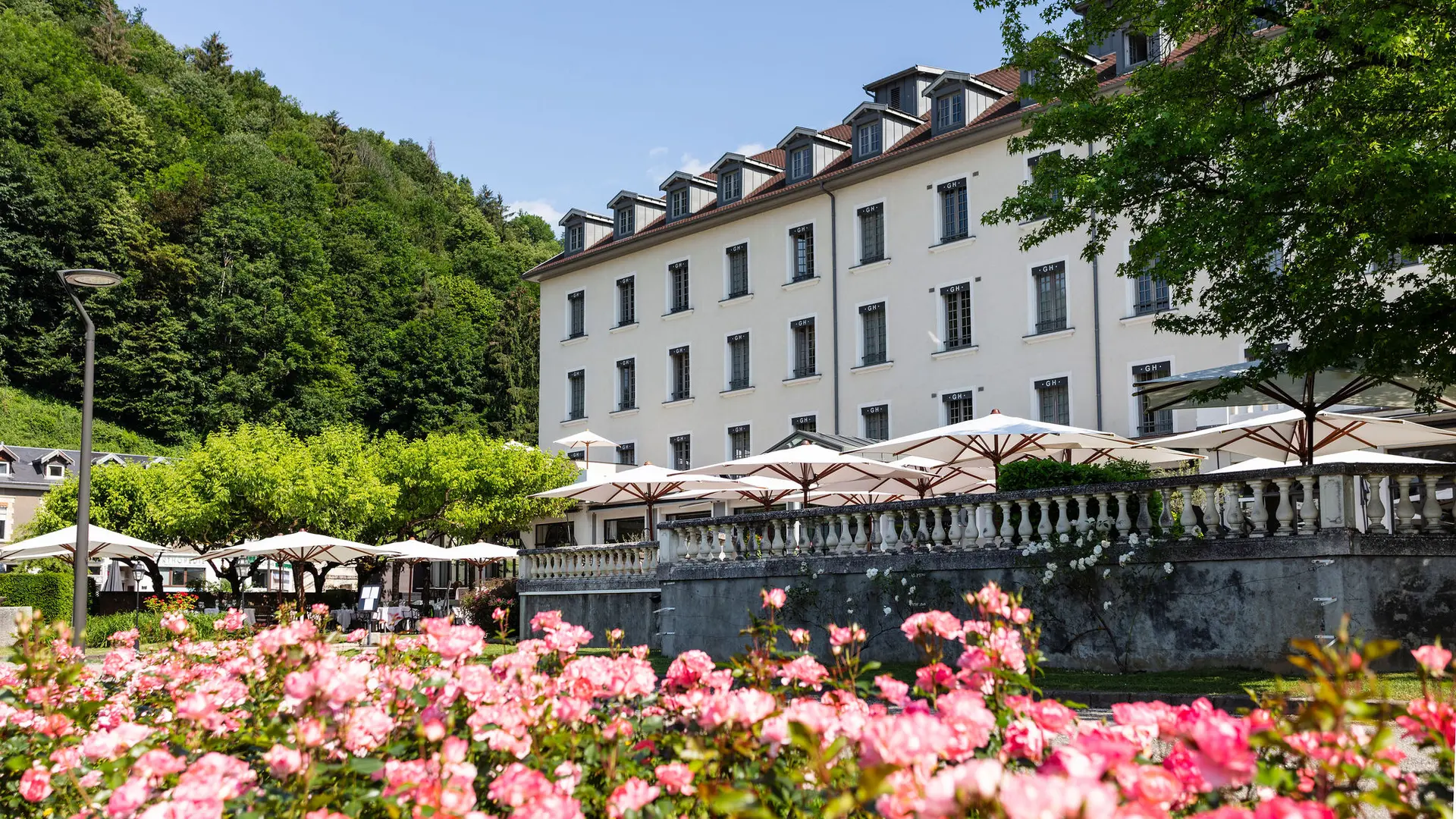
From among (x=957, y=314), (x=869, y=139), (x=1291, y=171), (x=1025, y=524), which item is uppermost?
(x=869, y=139)

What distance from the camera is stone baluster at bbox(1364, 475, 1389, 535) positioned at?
1234 cm

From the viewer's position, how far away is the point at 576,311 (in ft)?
148

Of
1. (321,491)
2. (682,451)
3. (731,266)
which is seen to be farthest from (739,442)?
(321,491)

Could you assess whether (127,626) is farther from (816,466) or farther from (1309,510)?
(1309,510)

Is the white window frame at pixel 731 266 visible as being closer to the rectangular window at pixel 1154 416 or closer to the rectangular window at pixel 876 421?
the rectangular window at pixel 876 421

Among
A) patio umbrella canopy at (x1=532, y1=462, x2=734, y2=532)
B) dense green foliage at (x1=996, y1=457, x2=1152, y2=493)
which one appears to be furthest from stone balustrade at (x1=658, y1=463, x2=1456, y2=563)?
patio umbrella canopy at (x1=532, y1=462, x2=734, y2=532)

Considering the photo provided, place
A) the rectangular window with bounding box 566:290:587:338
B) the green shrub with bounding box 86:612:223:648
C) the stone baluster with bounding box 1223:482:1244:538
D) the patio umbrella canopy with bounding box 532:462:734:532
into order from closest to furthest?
1. the stone baluster with bounding box 1223:482:1244:538
2. the patio umbrella canopy with bounding box 532:462:734:532
3. the green shrub with bounding box 86:612:223:648
4. the rectangular window with bounding box 566:290:587:338

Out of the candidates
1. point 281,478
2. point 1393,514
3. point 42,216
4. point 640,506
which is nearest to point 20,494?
point 42,216

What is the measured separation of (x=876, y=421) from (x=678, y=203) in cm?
1177

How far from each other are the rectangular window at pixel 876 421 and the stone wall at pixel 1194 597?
17.9 metres

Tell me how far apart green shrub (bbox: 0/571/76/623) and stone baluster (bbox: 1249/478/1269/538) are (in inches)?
1234

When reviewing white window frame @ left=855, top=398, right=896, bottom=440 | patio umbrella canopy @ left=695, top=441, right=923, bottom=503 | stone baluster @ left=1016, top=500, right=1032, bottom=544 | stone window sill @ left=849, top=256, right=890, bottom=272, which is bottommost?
stone baluster @ left=1016, top=500, right=1032, bottom=544

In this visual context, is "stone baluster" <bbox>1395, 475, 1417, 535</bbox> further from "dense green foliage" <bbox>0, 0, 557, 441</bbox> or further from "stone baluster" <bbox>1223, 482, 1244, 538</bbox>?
"dense green foliage" <bbox>0, 0, 557, 441</bbox>

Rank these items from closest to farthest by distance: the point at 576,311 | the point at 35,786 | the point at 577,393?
the point at 35,786, the point at 577,393, the point at 576,311
